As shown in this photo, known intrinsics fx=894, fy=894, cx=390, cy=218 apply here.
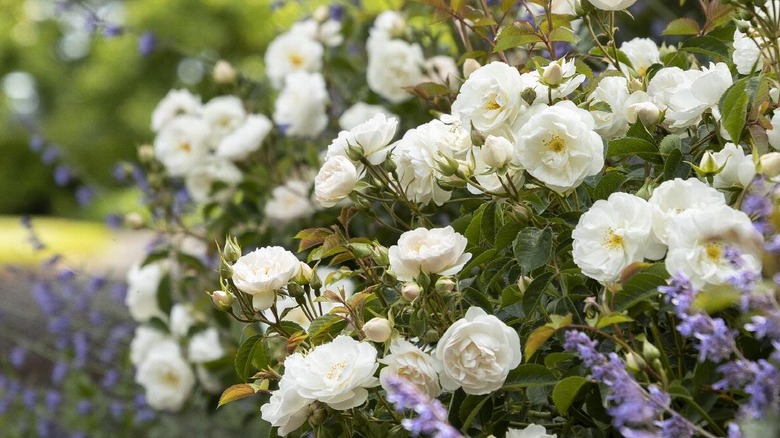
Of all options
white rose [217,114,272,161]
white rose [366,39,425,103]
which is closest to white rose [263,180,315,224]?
white rose [217,114,272,161]

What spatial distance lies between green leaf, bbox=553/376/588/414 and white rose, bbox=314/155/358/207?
1.18ft

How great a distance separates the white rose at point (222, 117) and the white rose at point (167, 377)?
1.67 feet

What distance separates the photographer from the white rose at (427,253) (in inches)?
38.8

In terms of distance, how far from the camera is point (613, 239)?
0.94m

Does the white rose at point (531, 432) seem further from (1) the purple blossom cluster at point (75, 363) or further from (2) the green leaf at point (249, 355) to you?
(1) the purple blossom cluster at point (75, 363)

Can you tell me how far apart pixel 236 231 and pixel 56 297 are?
1.00 meters

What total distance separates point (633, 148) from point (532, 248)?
19 cm

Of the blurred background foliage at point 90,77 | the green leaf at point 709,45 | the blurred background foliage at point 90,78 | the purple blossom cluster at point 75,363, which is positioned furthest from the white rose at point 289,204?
the blurred background foliage at point 90,77

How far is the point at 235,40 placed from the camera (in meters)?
13.0

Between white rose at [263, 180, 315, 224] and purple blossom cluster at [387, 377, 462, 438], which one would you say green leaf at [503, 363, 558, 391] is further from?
white rose at [263, 180, 315, 224]

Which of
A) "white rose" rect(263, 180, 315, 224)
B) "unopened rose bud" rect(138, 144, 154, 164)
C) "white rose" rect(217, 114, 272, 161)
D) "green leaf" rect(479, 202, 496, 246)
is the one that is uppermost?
"green leaf" rect(479, 202, 496, 246)

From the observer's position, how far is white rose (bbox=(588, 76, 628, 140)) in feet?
3.64

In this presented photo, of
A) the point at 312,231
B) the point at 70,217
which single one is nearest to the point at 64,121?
the point at 70,217

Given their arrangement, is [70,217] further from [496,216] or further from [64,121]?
[496,216]
